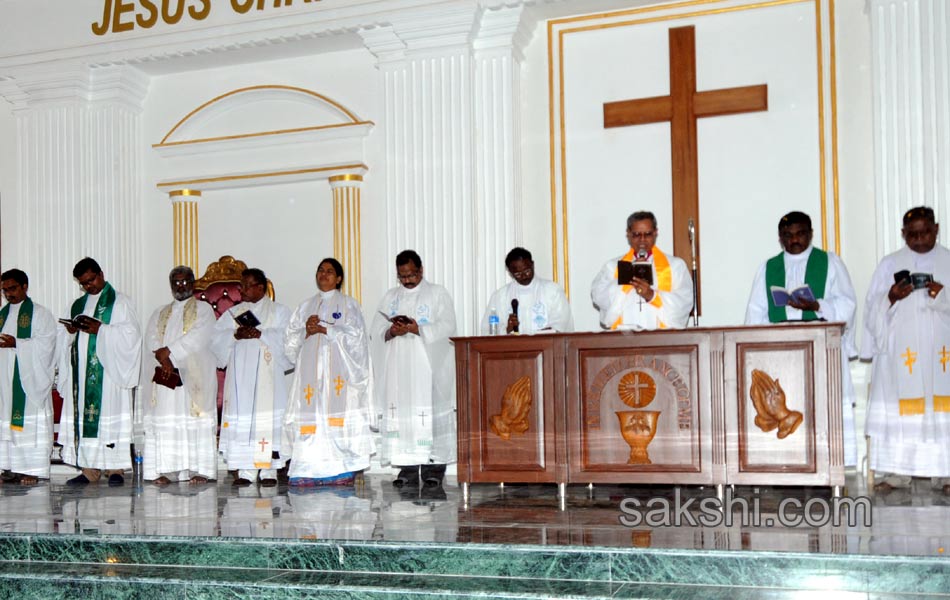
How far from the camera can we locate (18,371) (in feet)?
30.9

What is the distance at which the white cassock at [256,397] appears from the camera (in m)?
8.94

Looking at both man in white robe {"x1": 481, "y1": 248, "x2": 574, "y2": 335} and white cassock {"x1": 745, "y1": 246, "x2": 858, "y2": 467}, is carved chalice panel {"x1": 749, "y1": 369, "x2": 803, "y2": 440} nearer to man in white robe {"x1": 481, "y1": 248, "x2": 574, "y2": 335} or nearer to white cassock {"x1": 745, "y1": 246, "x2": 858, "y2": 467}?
white cassock {"x1": 745, "y1": 246, "x2": 858, "y2": 467}

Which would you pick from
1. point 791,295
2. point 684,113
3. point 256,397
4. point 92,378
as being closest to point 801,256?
point 791,295

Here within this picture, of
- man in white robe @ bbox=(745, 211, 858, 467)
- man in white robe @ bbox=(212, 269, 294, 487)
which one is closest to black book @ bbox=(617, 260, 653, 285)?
man in white robe @ bbox=(745, 211, 858, 467)

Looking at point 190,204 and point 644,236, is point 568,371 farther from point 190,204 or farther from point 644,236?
point 190,204

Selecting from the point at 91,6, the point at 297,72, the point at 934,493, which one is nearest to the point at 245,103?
the point at 297,72

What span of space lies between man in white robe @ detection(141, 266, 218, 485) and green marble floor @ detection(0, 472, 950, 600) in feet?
6.80

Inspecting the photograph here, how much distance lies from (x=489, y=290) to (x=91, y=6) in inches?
197

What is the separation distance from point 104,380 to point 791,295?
5.75 m

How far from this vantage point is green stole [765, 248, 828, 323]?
7.62 meters

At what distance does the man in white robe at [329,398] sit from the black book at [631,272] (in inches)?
107

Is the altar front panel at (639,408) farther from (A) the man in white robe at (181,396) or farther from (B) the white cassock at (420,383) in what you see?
(A) the man in white robe at (181,396)

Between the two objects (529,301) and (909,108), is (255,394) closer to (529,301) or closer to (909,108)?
(529,301)

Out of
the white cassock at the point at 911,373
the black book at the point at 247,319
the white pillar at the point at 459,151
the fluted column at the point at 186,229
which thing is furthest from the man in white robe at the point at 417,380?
the white cassock at the point at 911,373
